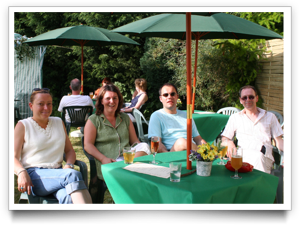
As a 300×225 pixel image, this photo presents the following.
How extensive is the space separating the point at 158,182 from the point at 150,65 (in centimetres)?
774

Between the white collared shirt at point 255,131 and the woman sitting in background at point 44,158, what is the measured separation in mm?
1794

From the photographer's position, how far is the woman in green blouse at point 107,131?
270 centimetres

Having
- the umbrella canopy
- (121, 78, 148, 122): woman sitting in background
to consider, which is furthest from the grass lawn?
the umbrella canopy

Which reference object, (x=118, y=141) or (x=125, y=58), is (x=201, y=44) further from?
(x=118, y=141)

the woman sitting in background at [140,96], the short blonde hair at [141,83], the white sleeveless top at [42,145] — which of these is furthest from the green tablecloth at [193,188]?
the short blonde hair at [141,83]

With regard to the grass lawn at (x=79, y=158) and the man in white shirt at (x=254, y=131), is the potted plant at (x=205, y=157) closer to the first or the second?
the man in white shirt at (x=254, y=131)

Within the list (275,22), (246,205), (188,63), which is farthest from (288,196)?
(275,22)

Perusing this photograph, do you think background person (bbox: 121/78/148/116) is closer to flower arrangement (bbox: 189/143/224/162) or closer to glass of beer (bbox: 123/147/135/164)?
glass of beer (bbox: 123/147/135/164)

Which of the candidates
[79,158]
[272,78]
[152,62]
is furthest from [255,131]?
[152,62]

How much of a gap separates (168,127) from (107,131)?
720 mm

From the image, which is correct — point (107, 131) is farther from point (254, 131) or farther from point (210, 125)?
point (210, 125)

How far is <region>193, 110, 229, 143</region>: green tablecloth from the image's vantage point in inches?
175

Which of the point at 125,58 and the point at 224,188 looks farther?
the point at 125,58

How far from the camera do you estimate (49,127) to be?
2479 mm
